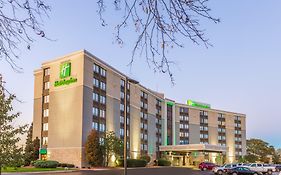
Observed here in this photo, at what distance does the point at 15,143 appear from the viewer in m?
16.7

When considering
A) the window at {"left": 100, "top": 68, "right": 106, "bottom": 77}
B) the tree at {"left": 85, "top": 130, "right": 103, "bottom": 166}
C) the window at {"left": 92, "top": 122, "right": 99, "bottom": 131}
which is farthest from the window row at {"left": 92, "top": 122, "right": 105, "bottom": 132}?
the window at {"left": 100, "top": 68, "right": 106, "bottom": 77}

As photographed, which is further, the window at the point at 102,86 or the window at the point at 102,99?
the window at the point at 102,86

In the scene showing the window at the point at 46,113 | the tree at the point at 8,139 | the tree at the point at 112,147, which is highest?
the window at the point at 46,113

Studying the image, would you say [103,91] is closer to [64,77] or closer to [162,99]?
[64,77]

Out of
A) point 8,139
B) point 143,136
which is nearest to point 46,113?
point 143,136

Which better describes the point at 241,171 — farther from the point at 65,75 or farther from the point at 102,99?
the point at 65,75

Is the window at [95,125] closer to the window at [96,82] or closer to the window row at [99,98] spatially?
the window row at [99,98]

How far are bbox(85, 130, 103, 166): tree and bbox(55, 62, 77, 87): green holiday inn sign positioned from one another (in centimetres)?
1292

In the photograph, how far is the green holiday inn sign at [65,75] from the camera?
262ft

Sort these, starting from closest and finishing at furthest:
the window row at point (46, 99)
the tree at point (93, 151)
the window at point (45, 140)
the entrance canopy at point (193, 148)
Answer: the tree at point (93, 151)
the window at point (45, 140)
the window row at point (46, 99)
the entrance canopy at point (193, 148)

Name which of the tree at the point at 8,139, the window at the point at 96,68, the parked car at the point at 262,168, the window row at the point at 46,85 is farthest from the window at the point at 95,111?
the tree at the point at 8,139

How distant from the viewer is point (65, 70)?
3174 inches

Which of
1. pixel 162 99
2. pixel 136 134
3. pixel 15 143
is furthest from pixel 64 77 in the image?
pixel 15 143

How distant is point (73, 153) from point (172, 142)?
2508 inches
